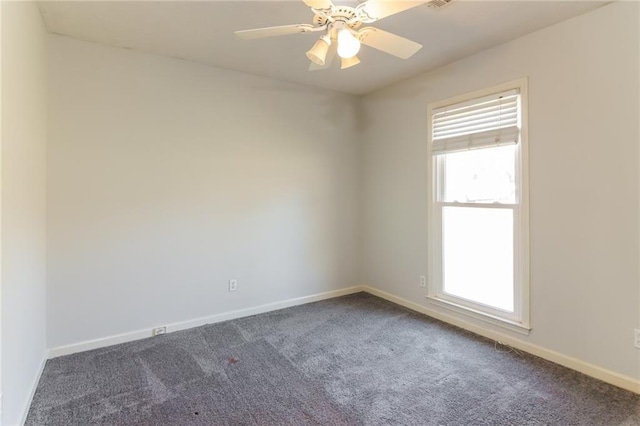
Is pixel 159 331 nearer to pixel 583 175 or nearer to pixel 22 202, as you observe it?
pixel 22 202

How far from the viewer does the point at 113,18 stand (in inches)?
93.4

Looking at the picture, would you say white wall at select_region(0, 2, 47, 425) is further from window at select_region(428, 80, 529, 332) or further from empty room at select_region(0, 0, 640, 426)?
window at select_region(428, 80, 529, 332)

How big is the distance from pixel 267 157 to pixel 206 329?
1.84m

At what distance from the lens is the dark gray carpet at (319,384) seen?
6.25 feet

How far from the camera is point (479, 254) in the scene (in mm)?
3057

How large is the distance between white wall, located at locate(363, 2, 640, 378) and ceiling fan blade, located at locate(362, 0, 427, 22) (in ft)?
5.14

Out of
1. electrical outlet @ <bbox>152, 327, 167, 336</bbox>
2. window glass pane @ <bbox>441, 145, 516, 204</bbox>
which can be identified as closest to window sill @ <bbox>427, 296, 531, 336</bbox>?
window glass pane @ <bbox>441, 145, 516, 204</bbox>

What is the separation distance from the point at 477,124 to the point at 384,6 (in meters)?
1.76

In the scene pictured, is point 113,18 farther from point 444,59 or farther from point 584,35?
point 584,35

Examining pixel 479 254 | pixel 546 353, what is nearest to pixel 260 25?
pixel 479 254

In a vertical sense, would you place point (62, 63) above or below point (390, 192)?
above

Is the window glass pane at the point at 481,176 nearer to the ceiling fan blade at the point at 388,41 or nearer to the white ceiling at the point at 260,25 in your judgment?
the white ceiling at the point at 260,25

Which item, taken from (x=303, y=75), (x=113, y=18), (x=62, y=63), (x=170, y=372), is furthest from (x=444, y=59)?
(x=170, y=372)

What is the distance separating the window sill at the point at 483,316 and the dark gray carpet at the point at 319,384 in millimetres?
182
